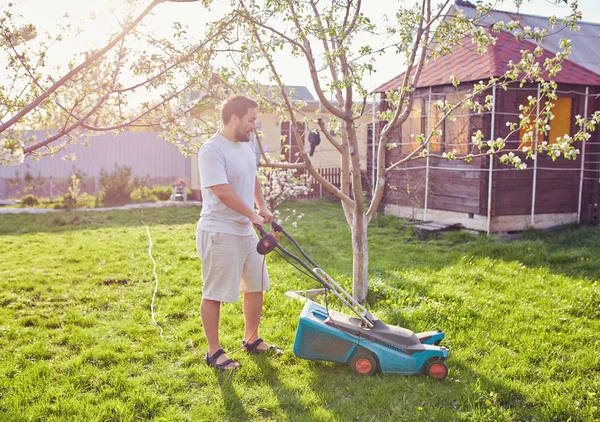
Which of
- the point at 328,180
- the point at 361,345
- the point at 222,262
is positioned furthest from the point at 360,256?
the point at 328,180

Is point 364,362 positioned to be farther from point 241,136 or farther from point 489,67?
point 489,67

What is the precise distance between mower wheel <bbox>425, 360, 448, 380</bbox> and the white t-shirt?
4.99 feet

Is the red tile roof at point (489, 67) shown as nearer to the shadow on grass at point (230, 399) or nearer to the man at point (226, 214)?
the man at point (226, 214)

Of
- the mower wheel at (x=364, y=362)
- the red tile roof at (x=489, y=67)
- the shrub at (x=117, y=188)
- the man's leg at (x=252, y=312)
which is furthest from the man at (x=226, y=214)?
the shrub at (x=117, y=188)

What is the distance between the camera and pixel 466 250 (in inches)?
313

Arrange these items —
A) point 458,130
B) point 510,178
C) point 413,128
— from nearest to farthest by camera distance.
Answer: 1. point 510,178
2. point 458,130
3. point 413,128

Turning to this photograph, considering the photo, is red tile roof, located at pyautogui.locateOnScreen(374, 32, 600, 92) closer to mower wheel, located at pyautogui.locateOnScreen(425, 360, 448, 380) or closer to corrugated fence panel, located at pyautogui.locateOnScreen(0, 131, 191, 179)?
mower wheel, located at pyautogui.locateOnScreen(425, 360, 448, 380)

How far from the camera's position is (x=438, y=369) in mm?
3760

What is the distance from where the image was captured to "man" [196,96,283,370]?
375 cm

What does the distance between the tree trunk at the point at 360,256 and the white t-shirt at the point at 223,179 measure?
63.2 inches

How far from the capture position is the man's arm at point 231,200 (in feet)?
12.2

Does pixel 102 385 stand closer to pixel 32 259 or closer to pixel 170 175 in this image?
pixel 32 259

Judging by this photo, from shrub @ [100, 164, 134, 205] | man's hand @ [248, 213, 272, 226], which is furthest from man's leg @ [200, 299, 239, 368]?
shrub @ [100, 164, 134, 205]

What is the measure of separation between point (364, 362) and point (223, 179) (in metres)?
1.53
